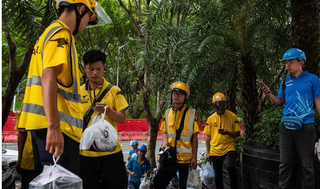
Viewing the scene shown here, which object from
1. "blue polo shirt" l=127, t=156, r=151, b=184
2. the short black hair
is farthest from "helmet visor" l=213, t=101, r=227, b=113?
the short black hair

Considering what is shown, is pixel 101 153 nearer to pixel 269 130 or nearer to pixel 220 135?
pixel 269 130

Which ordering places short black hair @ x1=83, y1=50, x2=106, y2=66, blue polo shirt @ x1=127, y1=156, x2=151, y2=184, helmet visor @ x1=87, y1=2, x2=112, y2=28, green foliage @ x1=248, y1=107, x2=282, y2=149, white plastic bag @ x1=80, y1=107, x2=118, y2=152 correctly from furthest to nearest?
blue polo shirt @ x1=127, y1=156, x2=151, y2=184 < green foliage @ x1=248, y1=107, x2=282, y2=149 < short black hair @ x1=83, y1=50, x2=106, y2=66 < white plastic bag @ x1=80, y1=107, x2=118, y2=152 < helmet visor @ x1=87, y1=2, x2=112, y2=28

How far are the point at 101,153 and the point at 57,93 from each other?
1.39 m

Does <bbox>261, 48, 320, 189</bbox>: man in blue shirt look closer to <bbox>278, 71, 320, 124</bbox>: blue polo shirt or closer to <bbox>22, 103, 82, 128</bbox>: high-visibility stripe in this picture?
<bbox>278, 71, 320, 124</bbox>: blue polo shirt

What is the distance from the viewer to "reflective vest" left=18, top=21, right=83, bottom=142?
2.57 meters

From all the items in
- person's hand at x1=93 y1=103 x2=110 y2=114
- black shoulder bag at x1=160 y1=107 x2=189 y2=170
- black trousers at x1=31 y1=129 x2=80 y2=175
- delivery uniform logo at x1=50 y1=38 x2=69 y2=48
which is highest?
delivery uniform logo at x1=50 y1=38 x2=69 y2=48

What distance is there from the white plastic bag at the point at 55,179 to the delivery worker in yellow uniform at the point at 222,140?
4.08 meters

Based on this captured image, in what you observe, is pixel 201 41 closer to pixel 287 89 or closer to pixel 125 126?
pixel 287 89

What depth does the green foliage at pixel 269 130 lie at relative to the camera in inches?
217

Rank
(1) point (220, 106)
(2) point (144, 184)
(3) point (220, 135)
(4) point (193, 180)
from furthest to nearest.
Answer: (2) point (144, 184), (1) point (220, 106), (3) point (220, 135), (4) point (193, 180)

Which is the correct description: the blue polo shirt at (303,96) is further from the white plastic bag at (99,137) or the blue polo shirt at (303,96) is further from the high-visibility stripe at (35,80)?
the high-visibility stripe at (35,80)

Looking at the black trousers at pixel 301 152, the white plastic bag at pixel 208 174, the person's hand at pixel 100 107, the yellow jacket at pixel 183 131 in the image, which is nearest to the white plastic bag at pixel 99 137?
the person's hand at pixel 100 107

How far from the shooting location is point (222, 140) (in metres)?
6.42

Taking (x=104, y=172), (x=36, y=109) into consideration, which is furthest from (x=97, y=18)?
(x=104, y=172)
